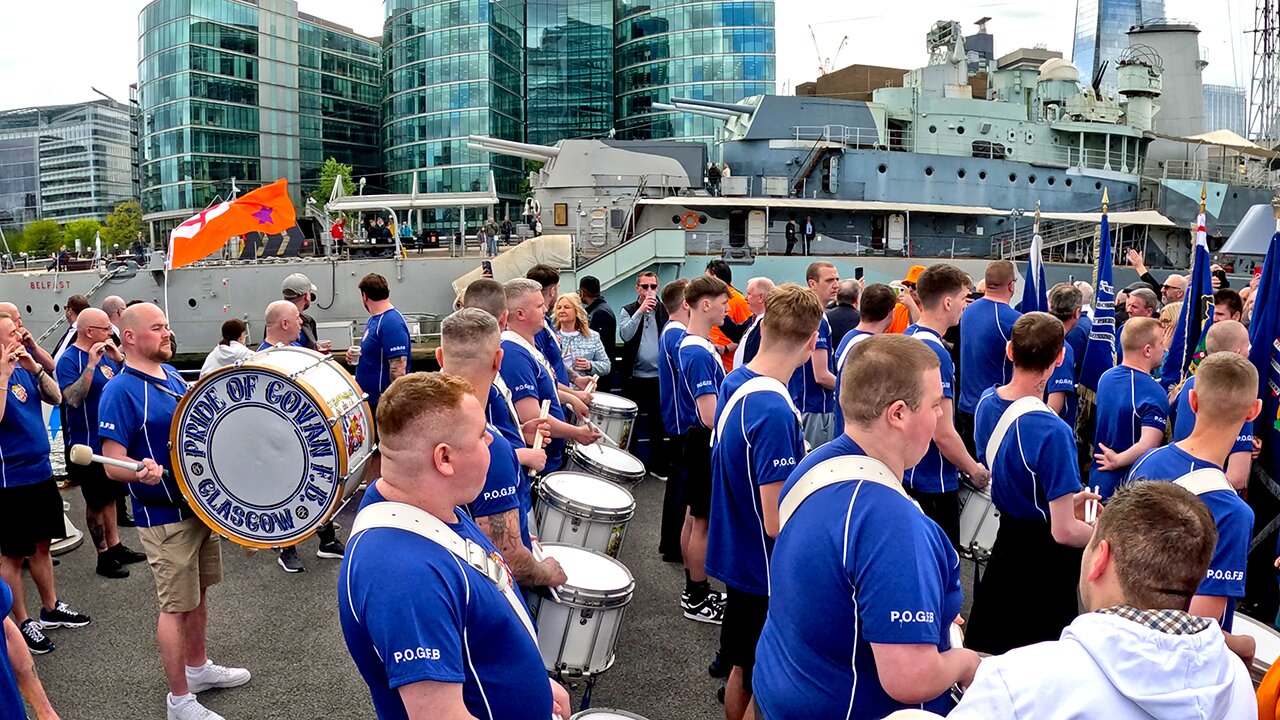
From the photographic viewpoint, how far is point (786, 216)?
90.7 feet

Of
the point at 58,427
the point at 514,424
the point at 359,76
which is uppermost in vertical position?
the point at 359,76

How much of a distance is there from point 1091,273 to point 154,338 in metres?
28.5

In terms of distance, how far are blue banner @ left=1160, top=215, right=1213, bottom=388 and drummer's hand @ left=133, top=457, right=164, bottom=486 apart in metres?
7.53

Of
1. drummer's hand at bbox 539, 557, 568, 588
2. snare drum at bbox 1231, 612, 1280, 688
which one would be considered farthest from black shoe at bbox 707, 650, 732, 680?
snare drum at bbox 1231, 612, 1280, 688

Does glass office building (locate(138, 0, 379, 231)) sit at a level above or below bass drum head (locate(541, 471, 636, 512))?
above

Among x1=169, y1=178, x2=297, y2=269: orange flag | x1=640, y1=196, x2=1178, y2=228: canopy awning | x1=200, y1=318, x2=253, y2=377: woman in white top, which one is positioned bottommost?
x1=200, y1=318, x2=253, y2=377: woman in white top

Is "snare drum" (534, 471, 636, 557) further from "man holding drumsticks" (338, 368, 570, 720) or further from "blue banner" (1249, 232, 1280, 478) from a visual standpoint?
"blue banner" (1249, 232, 1280, 478)

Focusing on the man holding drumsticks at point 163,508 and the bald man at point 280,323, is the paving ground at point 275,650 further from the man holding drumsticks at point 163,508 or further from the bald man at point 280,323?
the bald man at point 280,323

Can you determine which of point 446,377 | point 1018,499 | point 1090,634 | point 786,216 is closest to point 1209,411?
point 1018,499

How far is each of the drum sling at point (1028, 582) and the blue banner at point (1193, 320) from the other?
4223 mm

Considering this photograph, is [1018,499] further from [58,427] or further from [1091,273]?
[1091,273]

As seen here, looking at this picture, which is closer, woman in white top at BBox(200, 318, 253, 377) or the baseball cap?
woman in white top at BBox(200, 318, 253, 377)

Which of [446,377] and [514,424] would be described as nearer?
[446,377]

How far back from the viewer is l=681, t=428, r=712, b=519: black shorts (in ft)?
19.1
